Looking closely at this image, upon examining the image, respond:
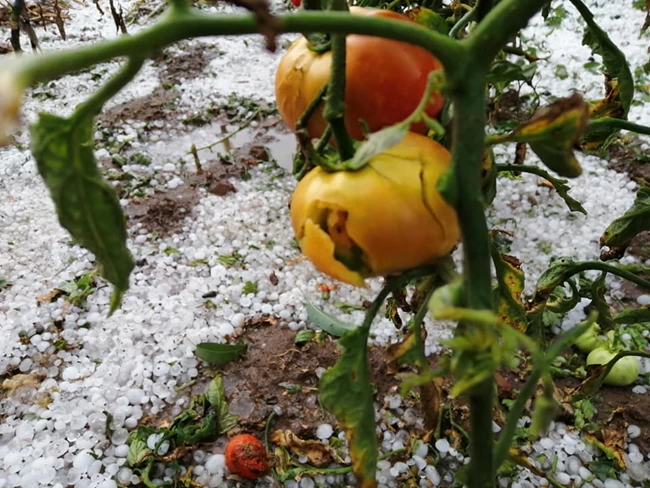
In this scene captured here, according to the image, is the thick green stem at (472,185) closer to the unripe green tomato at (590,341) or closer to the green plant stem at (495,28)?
the green plant stem at (495,28)

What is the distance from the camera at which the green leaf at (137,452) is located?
1.03 meters

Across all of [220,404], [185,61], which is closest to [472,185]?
[220,404]

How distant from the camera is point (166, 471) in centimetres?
102

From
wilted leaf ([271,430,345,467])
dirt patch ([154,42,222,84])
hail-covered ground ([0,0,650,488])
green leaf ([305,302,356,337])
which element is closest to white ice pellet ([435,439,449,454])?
hail-covered ground ([0,0,650,488])

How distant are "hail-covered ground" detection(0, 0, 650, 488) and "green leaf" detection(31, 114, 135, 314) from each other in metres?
0.46

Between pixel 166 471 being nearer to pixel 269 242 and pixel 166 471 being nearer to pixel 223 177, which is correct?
pixel 269 242

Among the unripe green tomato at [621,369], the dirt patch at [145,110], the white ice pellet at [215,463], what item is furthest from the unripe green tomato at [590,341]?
the dirt patch at [145,110]

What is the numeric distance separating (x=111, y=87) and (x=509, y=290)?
44cm

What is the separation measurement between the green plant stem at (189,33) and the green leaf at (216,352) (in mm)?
973

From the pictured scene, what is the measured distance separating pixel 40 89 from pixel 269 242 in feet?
4.01

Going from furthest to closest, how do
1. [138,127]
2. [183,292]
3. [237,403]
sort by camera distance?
[138,127] < [183,292] < [237,403]

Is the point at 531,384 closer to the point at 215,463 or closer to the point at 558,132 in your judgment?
the point at 558,132

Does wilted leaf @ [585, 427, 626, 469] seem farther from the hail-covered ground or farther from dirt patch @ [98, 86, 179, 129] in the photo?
dirt patch @ [98, 86, 179, 129]

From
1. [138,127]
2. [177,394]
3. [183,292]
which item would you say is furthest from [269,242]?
[138,127]
